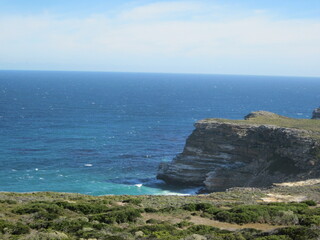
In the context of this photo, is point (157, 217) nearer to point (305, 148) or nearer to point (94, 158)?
point (305, 148)

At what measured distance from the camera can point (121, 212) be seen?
24.7 meters

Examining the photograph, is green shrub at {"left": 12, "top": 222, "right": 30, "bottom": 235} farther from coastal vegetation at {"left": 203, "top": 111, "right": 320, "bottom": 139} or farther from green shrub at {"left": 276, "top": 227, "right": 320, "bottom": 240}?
coastal vegetation at {"left": 203, "top": 111, "right": 320, "bottom": 139}

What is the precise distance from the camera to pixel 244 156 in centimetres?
6356

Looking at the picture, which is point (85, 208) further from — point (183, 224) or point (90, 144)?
point (90, 144)

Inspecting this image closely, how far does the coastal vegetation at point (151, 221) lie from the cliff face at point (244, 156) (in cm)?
2581

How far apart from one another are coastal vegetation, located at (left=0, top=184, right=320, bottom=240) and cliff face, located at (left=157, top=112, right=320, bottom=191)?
84.7 ft

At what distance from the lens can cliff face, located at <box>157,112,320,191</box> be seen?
55.6 metres

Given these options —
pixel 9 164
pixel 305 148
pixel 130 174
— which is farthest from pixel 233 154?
pixel 9 164

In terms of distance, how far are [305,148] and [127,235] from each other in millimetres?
40593

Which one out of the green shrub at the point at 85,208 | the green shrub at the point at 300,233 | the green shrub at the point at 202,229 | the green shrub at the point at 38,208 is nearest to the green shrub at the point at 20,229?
the green shrub at the point at 38,208

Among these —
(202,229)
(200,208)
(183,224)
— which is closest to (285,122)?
(200,208)

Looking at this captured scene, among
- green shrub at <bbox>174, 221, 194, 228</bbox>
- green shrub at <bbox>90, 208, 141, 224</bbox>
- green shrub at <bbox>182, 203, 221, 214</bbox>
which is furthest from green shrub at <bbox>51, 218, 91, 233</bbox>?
green shrub at <bbox>182, 203, 221, 214</bbox>

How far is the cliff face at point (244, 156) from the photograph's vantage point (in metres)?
55.6

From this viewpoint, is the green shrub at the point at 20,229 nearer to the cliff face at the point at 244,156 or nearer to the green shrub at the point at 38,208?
the green shrub at the point at 38,208
